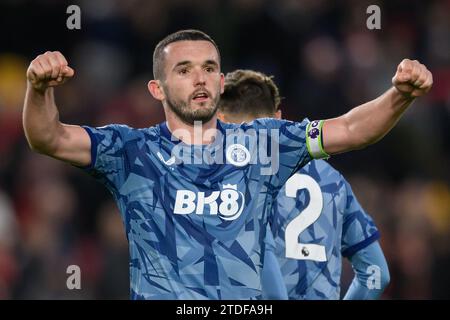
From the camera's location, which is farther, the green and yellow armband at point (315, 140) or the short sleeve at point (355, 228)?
the short sleeve at point (355, 228)

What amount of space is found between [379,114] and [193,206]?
924 millimetres

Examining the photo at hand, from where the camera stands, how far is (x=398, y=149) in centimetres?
1090

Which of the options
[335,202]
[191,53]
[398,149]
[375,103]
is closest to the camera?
[375,103]

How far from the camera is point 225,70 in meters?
11.1

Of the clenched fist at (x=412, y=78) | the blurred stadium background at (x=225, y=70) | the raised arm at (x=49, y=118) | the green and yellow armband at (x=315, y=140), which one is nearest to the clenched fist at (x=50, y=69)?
the raised arm at (x=49, y=118)

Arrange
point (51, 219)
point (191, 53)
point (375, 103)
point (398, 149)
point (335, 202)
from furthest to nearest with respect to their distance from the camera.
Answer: point (398, 149) < point (51, 219) < point (335, 202) < point (191, 53) < point (375, 103)

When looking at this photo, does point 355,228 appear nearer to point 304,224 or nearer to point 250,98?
point 304,224

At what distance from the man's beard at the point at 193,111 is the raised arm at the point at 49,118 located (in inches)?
18.4

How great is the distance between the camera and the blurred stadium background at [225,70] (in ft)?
31.7

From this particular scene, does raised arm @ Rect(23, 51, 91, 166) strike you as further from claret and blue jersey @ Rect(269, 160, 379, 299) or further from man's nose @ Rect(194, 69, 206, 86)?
claret and blue jersey @ Rect(269, 160, 379, 299)

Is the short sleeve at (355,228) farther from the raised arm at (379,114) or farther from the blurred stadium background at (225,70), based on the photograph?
the blurred stadium background at (225,70)
